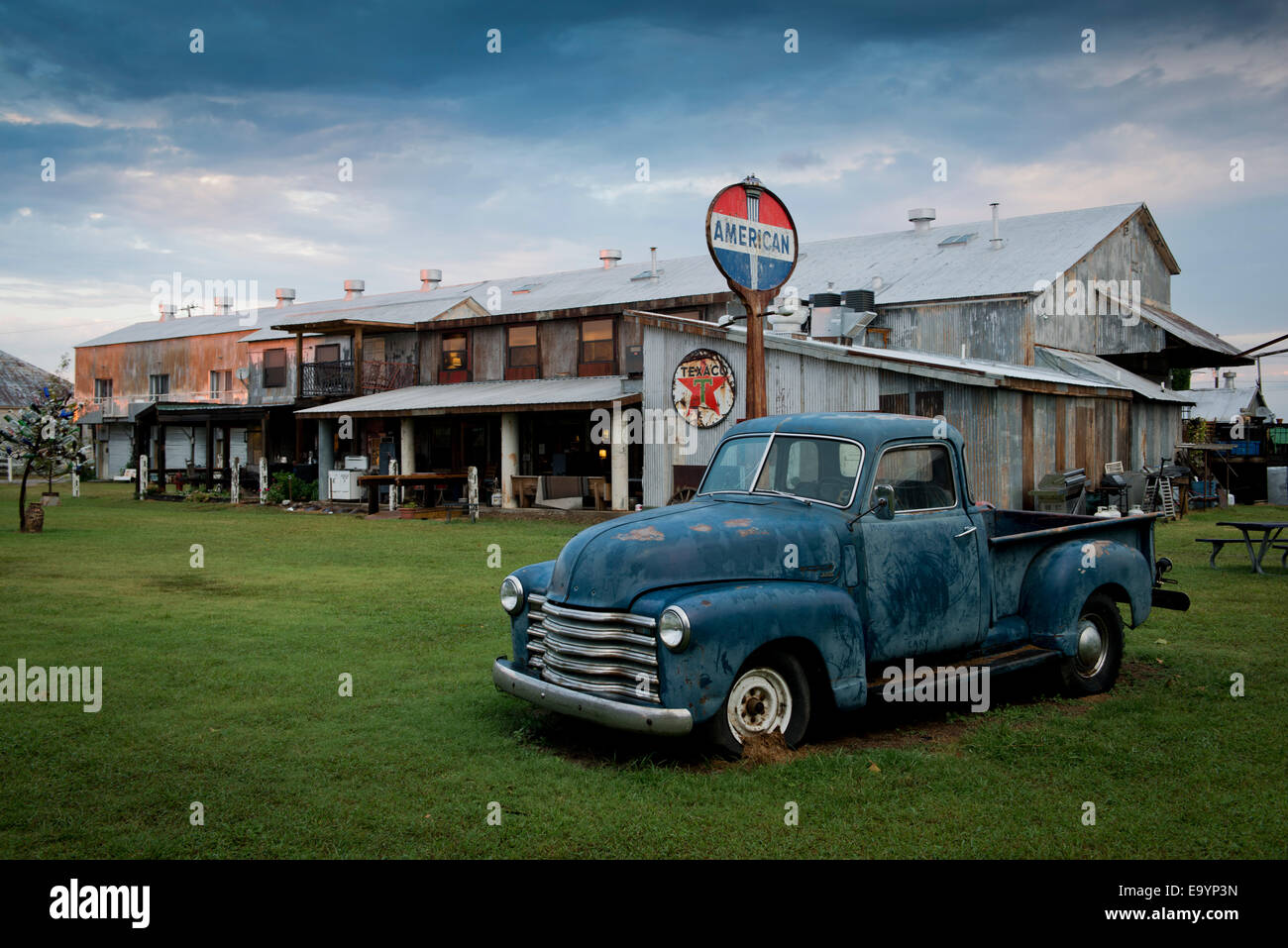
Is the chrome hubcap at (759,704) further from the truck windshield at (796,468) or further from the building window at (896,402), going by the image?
the building window at (896,402)

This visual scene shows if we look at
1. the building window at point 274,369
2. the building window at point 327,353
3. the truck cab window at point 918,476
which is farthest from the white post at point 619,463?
the building window at point 274,369

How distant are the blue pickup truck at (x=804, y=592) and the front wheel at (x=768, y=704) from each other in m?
0.01

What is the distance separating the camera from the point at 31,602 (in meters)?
11.6

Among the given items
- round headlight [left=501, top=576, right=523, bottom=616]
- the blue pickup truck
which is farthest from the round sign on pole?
round headlight [left=501, top=576, right=523, bottom=616]

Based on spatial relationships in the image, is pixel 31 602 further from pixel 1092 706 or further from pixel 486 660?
pixel 1092 706

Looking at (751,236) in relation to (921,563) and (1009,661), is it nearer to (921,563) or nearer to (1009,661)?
(921,563)

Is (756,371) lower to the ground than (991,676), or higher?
higher

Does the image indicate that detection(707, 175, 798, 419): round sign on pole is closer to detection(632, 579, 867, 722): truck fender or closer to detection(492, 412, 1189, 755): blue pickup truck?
detection(492, 412, 1189, 755): blue pickup truck

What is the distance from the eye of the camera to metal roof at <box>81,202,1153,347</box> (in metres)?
26.9

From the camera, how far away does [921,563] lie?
6727 mm

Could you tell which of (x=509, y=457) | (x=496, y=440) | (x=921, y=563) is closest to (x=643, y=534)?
(x=921, y=563)
